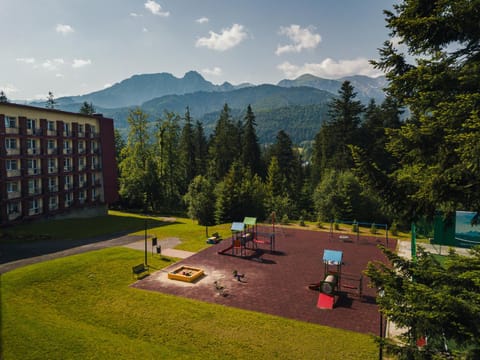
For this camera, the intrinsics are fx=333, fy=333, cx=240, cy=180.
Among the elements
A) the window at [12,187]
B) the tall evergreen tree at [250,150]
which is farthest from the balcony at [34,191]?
the tall evergreen tree at [250,150]

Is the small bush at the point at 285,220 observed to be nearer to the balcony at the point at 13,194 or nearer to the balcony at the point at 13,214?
the balcony at the point at 13,214

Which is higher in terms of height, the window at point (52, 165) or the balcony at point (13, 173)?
the window at point (52, 165)

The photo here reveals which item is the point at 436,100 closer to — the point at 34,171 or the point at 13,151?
the point at 13,151

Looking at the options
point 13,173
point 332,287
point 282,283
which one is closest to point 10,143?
point 13,173

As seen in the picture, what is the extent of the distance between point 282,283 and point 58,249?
21045 millimetres

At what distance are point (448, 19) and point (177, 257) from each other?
25852 millimetres

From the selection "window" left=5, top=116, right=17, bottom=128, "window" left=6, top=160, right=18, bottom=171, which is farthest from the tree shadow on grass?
"window" left=5, top=116, right=17, bottom=128

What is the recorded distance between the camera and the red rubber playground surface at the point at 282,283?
1895cm

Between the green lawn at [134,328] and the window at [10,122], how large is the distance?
23797mm

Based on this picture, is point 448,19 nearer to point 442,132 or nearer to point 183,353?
point 442,132

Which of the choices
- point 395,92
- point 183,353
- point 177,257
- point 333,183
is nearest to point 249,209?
point 333,183

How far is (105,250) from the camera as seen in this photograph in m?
30.0

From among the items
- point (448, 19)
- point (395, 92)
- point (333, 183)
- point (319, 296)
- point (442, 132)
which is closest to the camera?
point (448, 19)

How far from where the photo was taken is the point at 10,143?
39.7 meters
